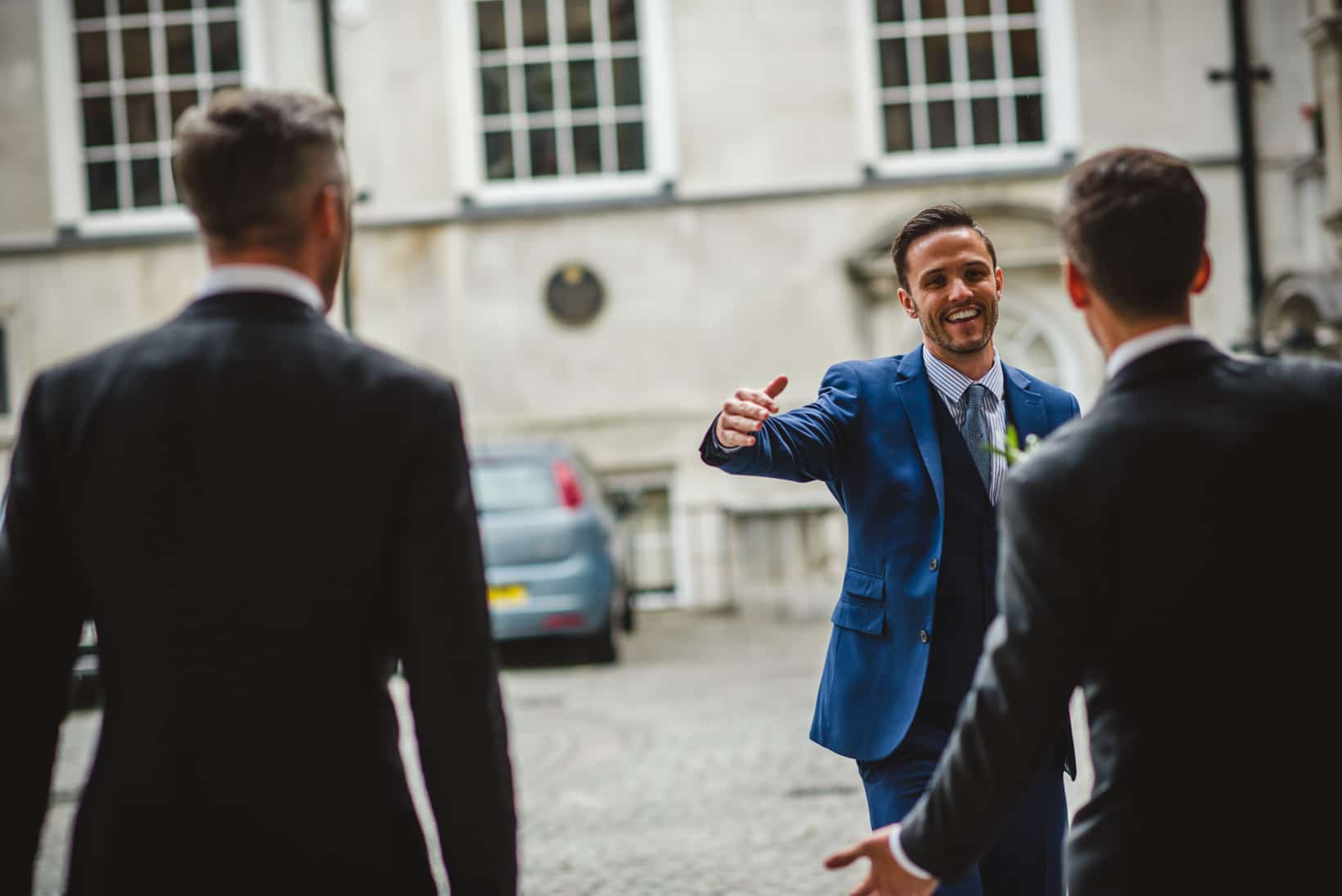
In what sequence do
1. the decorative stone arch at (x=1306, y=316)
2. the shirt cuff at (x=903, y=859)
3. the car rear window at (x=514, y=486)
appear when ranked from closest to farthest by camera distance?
the shirt cuff at (x=903, y=859) < the car rear window at (x=514, y=486) < the decorative stone arch at (x=1306, y=316)

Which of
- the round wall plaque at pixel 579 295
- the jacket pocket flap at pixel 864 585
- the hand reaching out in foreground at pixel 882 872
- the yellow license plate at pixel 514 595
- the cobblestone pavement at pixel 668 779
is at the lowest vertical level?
the cobblestone pavement at pixel 668 779

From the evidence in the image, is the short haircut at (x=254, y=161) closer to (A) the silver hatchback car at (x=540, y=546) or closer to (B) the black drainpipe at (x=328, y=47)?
(A) the silver hatchback car at (x=540, y=546)

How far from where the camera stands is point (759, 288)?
60.6ft

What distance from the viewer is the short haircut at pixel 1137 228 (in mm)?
2424

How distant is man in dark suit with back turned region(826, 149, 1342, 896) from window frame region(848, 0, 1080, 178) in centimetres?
1628

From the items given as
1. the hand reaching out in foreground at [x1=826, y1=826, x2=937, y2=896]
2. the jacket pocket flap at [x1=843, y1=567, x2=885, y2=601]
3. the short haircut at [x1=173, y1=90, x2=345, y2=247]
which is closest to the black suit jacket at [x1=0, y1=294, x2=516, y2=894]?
the short haircut at [x1=173, y1=90, x2=345, y2=247]

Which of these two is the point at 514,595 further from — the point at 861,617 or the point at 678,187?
the point at 861,617

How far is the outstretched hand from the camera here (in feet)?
12.3

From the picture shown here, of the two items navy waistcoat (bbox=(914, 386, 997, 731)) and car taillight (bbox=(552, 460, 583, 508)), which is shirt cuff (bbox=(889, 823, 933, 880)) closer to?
navy waistcoat (bbox=(914, 386, 997, 731))

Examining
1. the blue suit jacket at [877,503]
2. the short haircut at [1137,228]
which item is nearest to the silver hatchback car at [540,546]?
the blue suit jacket at [877,503]

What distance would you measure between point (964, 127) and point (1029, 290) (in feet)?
6.24

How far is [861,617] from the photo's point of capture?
3787 mm

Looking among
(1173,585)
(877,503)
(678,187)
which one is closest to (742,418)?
(877,503)

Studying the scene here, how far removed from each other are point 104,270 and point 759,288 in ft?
22.3
